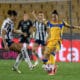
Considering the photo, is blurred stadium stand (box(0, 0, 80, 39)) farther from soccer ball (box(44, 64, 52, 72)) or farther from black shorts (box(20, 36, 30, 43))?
soccer ball (box(44, 64, 52, 72))

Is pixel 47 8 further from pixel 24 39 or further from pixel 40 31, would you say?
pixel 40 31

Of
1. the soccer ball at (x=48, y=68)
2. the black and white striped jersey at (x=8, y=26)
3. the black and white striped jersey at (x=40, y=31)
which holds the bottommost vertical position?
the soccer ball at (x=48, y=68)

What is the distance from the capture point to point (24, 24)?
2214 cm

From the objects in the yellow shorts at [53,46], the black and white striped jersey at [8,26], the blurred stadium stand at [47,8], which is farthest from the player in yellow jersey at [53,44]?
the blurred stadium stand at [47,8]

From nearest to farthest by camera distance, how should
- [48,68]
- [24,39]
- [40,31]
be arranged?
[48,68] → [40,31] → [24,39]

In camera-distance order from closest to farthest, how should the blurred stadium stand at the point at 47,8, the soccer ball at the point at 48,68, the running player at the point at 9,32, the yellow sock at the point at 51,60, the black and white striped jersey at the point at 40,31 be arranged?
1. the yellow sock at the point at 51,60
2. the soccer ball at the point at 48,68
3. the running player at the point at 9,32
4. the black and white striped jersey at the point at 40,31
5. the blurred stadium stand at the point at 47,8

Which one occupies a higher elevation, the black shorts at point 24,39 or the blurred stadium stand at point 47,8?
the blurred stadium stand at point 47,8

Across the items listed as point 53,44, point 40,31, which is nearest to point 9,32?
point 53,44

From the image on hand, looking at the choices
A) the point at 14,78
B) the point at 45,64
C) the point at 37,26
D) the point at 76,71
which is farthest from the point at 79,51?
the point at 14,78

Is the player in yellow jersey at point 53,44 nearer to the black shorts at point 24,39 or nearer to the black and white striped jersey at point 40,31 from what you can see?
the black and white striped jersey at point 40,31

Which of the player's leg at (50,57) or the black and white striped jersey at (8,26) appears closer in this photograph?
the player's leg at (50,57)

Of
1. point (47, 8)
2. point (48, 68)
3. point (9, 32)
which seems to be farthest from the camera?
point (47, 8)

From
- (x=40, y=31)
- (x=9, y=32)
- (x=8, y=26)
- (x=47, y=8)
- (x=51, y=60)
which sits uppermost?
(x=47, y=8)

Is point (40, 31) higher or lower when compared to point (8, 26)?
lower
